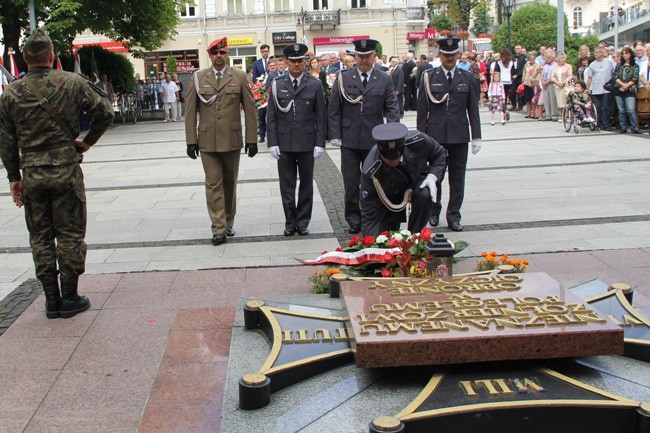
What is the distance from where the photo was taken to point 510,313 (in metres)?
4.01

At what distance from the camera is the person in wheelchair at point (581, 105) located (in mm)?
16656

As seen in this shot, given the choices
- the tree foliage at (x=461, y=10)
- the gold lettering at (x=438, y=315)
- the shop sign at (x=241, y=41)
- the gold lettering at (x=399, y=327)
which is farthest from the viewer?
the shop sign at (x=241, y=41)

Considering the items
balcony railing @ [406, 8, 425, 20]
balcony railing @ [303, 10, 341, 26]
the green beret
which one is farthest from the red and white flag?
balcony railing @ [406, 8, 425, 20]

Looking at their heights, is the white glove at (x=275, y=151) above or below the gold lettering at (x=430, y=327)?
above

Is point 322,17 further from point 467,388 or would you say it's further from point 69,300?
point 467,388

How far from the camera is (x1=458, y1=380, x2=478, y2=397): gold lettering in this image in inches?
141

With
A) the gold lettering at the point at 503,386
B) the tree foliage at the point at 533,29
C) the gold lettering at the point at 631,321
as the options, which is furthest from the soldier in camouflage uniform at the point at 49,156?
the tree foliage at the point at 533,29

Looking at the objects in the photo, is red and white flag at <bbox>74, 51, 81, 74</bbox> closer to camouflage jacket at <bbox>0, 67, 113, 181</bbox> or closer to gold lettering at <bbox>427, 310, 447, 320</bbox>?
camouflage jacket at <bbox>0, 67, 113, 181</bbox>

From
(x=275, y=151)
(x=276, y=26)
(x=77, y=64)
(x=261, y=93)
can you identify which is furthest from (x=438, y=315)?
(x=276, y=26)

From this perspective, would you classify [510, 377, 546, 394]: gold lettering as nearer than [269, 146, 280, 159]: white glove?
Yes

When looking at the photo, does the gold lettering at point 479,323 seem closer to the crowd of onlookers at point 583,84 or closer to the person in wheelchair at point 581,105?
the crowd of onlookers at point 583,84

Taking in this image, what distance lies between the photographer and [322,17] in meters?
55.9

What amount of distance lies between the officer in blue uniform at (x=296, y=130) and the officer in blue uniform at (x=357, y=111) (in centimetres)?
19

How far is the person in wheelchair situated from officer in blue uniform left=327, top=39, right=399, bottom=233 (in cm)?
954
